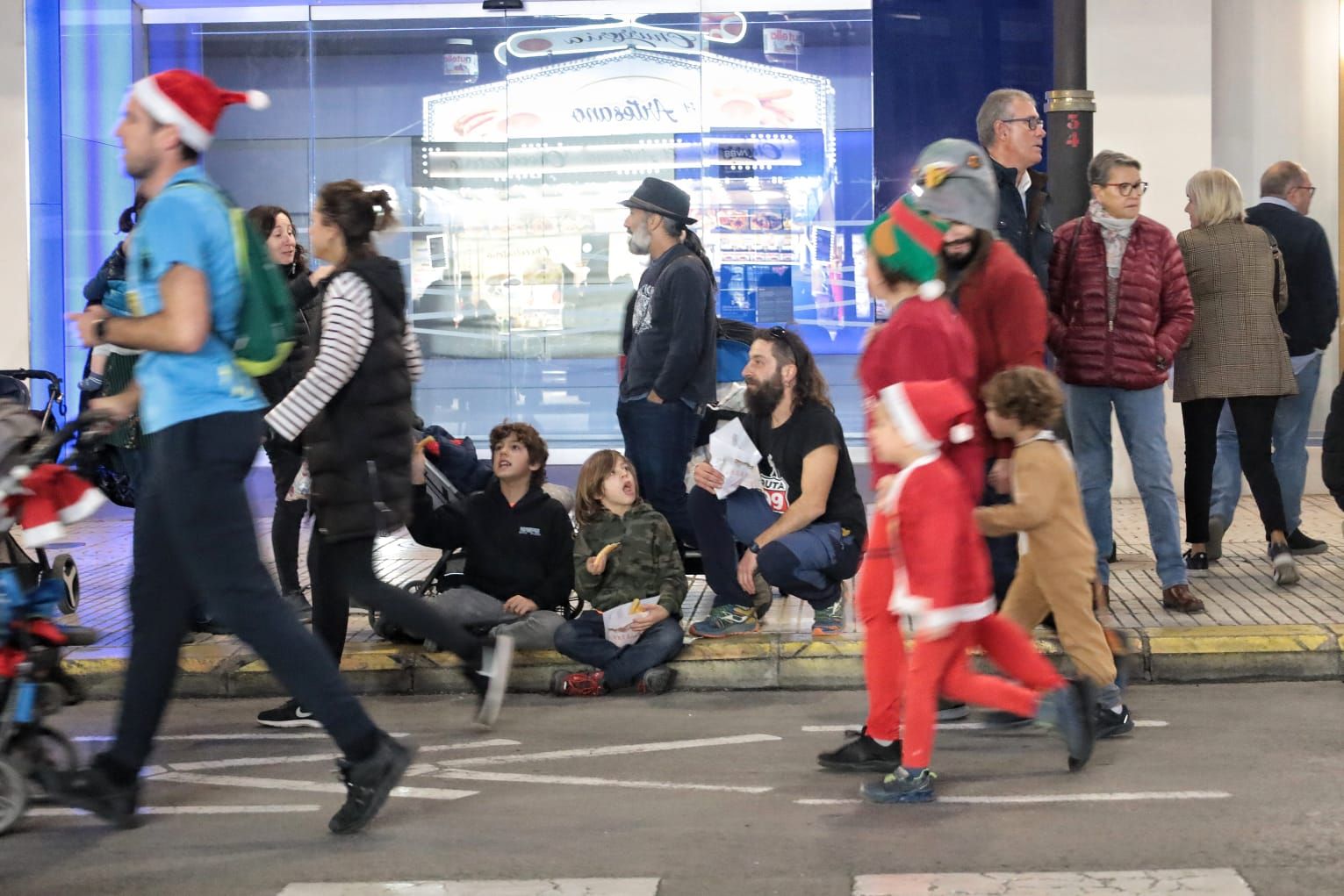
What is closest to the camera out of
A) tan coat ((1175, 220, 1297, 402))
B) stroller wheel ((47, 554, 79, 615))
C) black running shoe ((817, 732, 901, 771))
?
black running shoe ((817, 732, 901, 771))

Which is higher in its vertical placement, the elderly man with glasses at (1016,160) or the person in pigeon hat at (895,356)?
the elderly man with glasses at (1016,160)

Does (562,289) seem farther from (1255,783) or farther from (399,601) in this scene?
(1255,783)

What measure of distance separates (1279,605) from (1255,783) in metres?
2.78

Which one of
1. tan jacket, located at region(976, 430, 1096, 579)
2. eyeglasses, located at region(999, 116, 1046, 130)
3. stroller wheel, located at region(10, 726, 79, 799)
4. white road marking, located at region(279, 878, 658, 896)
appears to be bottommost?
white road marking, located at region(279, 878, 658, 896)

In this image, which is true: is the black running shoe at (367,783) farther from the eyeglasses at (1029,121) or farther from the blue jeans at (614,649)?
the eyeglasses at (1029,121)

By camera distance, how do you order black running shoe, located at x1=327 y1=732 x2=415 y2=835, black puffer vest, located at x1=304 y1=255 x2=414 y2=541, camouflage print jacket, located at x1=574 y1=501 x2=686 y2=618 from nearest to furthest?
black running shoe, located at x1=327 y1=732 x2=415 y2=835, black puffer vest, located at x1=304 y1=255 x2=414 y2=541, camouflage print jacket, located at x1=574 y1=501 x2=686 y2=618

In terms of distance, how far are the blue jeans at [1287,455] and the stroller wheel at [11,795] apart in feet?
21.0

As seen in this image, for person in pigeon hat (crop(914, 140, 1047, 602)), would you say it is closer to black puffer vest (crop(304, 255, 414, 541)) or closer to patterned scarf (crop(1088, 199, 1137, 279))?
patterned scarf (crop(1088, 199, 1137, 279))

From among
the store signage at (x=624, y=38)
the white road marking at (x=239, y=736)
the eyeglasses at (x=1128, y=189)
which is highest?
the store signage at (x=624, y=38)

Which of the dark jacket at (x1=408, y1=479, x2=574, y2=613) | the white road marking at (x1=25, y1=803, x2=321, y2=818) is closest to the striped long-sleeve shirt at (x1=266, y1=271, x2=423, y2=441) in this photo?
the white road marking at (x1=25, y1=803, x2=321, y2=818)

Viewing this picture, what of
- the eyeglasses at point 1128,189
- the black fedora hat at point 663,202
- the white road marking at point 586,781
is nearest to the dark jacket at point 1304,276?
the eyeglasses at point 1128,189

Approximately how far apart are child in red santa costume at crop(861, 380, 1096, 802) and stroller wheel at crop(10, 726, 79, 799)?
235 centimetres

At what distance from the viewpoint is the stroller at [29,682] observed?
518 centimetres

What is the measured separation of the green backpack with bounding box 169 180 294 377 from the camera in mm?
5043
